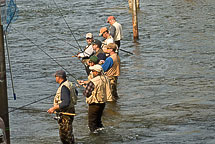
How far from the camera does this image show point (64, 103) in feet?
32.2

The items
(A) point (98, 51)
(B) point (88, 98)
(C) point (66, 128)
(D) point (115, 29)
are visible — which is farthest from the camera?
(D) point (115, 29)

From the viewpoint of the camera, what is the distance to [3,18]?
916cm

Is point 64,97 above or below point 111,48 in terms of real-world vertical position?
below

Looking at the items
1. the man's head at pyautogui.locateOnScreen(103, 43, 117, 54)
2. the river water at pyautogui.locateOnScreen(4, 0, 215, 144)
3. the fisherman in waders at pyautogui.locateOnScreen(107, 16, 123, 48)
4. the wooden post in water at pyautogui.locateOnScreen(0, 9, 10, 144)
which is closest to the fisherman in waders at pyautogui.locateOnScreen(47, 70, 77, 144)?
the river water at pyautogui.locateOnScreen(4, 0, 215, 144)

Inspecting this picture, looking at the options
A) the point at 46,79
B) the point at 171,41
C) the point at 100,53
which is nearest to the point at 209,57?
the point at 171,41

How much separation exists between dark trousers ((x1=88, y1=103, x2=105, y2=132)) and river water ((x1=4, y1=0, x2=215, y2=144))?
0.21m

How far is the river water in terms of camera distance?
460 inches

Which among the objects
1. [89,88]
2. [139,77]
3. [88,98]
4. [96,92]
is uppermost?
[89,88]

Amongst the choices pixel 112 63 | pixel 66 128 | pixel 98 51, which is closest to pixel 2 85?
pixel 66 128

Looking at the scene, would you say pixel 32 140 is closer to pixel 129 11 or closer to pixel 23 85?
pixel 23 85

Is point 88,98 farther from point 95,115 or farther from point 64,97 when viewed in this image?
point 64,97

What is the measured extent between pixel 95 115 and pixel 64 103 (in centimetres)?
146

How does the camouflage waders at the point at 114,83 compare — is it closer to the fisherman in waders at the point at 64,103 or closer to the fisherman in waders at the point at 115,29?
the fisherman in waders at the point at 64,103

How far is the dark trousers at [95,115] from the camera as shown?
11000 millimetres
